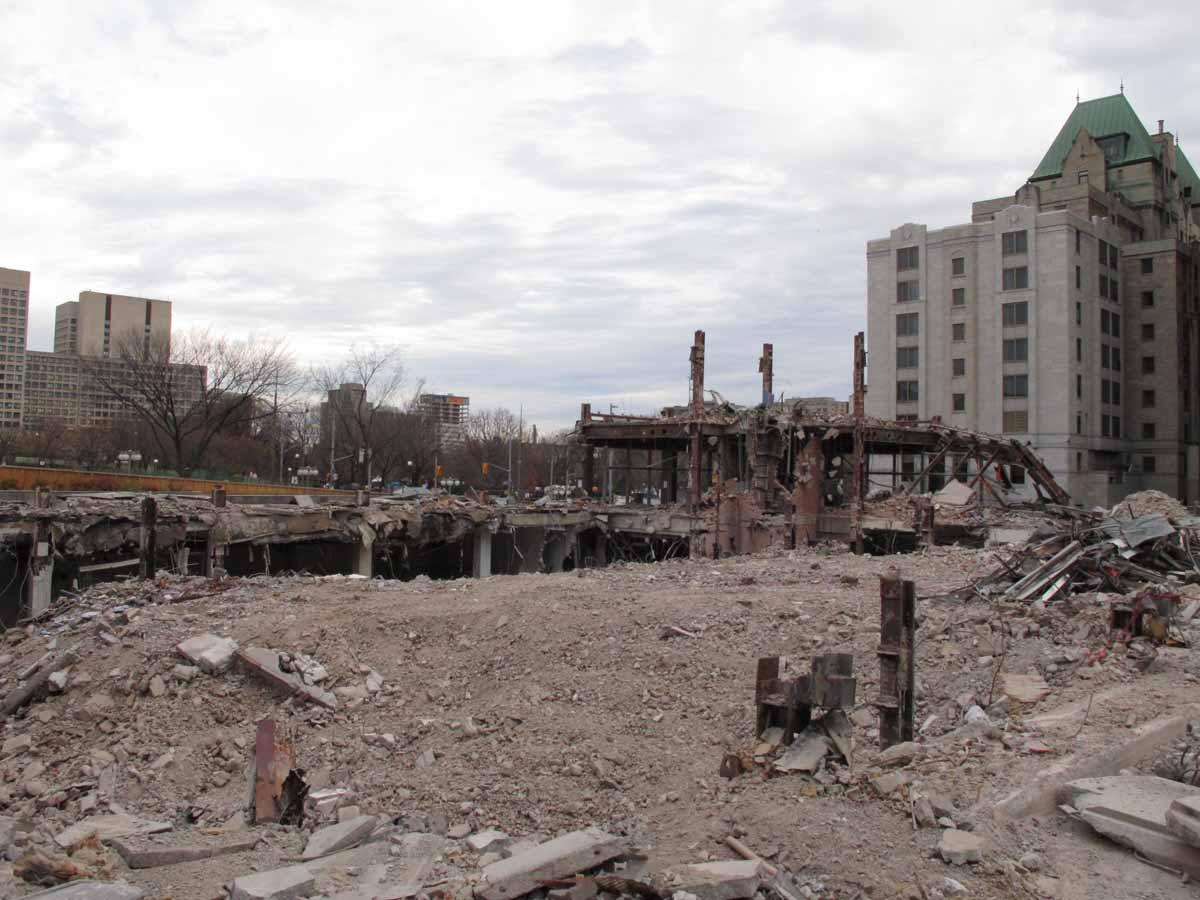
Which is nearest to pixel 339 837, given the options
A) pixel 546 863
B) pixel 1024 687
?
pixel 546 863

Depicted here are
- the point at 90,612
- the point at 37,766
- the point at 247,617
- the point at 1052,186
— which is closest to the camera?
the point at 37,766

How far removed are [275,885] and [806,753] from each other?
342 centimetres

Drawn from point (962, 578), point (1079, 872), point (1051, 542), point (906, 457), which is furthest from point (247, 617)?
point (906, 457)

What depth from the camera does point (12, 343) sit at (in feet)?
230

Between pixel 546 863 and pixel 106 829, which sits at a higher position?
pixel 546 863

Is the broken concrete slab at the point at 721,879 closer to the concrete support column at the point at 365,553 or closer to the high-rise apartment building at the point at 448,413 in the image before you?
the concrete support column at the point at 365,553

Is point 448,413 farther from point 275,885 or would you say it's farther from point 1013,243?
point 275,885

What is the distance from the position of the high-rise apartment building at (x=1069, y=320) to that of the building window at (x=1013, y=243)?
50 mm

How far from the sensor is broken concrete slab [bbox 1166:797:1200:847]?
4543mm

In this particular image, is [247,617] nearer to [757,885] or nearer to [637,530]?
[757,885]

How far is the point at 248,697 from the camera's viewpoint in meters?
8.76

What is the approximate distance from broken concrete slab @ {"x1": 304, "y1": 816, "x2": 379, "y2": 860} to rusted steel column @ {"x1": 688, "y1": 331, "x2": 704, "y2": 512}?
68.0 feet

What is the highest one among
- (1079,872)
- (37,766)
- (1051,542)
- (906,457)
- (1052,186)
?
(1052,186)

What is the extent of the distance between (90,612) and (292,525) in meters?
9.66
